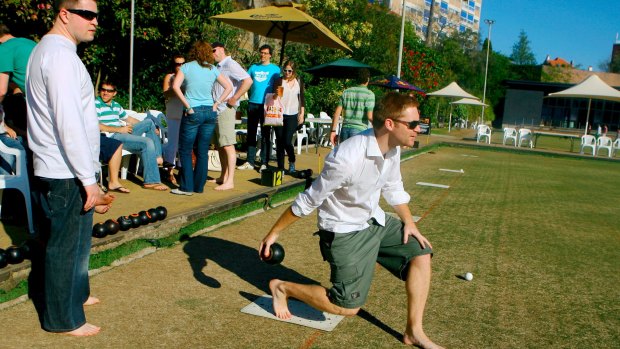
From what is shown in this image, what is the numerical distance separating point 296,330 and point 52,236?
5.14ft

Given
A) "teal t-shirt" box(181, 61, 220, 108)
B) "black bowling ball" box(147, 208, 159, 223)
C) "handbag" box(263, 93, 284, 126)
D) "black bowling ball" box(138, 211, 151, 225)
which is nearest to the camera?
"black bowling ball" box(138, 211, 151, 225)

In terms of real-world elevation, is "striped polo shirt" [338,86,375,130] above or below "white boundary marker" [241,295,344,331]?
above

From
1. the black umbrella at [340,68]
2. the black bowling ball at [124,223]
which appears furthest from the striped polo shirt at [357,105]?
the black umbrella at [340,68]

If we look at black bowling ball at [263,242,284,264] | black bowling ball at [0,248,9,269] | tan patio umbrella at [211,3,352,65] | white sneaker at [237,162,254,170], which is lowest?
black bowling ball at [0,248,9,269]

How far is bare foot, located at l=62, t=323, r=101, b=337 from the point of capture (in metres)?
3.30

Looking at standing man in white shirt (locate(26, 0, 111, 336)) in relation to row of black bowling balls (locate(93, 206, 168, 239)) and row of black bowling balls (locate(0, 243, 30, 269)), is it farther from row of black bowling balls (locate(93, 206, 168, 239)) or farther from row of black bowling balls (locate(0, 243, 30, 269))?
row of black bowling balls (locate(93, 206, 168, 239))

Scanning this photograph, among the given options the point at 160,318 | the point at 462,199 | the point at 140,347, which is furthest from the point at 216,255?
the point at 462,199

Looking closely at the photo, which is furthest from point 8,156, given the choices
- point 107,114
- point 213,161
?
point 213,161

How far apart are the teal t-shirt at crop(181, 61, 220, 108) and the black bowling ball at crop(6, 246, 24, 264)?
3214mm

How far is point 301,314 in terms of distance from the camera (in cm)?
389

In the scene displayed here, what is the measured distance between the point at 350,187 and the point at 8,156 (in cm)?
348

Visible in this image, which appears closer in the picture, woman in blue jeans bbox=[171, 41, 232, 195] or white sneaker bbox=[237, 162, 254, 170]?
woman in blue jeans bbox=[171, 41, 232, 195]

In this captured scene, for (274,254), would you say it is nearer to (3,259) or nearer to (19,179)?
(3,259)

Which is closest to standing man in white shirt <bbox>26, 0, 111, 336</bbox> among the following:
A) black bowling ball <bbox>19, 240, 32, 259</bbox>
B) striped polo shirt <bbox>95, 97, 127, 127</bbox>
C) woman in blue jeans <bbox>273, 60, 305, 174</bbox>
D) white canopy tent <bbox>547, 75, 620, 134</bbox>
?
black bowling ball <bbox>19, 240, 32, 259</bbox>
